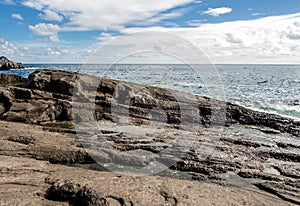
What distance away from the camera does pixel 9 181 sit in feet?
27.8

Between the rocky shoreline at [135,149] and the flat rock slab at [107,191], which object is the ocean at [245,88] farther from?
the flat rock slab at [107,191]

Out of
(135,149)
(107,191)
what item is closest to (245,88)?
(135,149)

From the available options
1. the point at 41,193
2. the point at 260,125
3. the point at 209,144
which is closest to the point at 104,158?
the point at 41,193

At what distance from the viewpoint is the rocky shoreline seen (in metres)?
7.75

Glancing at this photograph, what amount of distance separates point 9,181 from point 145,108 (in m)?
13.9

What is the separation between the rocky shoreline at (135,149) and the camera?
25.4ft

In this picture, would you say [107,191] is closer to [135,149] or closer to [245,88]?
[135,149]

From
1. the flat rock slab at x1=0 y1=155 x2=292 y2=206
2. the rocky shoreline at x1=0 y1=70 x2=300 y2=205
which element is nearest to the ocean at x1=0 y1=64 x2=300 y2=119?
the rocky shoreline at x1=0 y1=70 x2=300 y2=205

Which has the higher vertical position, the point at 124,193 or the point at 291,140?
the point at 124,193

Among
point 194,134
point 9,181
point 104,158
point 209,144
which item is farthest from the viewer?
point 194,134

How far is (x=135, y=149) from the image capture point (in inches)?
519

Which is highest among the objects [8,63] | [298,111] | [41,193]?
[8,63]

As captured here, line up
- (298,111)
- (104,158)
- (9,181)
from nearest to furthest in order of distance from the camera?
(9,181) → (104,158) → (298,111)

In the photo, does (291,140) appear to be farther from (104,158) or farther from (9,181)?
(9,181)
